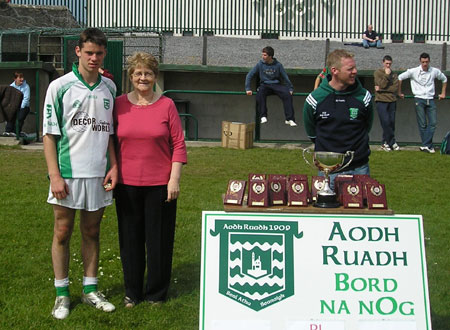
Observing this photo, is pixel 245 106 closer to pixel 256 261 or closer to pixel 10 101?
pixel 10 101

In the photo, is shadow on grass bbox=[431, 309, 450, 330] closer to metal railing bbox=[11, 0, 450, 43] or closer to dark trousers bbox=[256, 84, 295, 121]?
dark trousers bbox=[256, 84, 295, 121]

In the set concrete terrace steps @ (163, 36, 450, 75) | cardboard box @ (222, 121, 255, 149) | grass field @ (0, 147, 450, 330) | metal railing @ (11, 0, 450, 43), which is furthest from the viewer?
metal railing @ (11, 0, 450, 43)

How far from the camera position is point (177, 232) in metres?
8.12

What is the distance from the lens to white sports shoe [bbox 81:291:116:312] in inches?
220

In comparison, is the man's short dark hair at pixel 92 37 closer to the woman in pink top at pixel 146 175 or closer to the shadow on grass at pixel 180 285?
the woman in pink top at pixel 146 175

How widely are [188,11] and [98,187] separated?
63.7 feet

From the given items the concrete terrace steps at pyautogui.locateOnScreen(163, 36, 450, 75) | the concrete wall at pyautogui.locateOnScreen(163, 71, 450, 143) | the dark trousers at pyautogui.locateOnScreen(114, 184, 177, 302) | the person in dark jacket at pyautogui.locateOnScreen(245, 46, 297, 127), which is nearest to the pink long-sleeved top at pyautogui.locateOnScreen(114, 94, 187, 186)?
the dark trousers at pyautogui.locateOnScreen(114, 184, 177, 302)

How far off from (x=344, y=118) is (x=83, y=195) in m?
2.16

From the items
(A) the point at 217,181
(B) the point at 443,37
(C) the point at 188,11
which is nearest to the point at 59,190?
(A) the point at 217,181

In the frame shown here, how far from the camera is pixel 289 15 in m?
24.3

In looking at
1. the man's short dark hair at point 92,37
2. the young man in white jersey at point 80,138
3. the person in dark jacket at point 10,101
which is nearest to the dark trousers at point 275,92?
the person in dark jacket at point 10,101

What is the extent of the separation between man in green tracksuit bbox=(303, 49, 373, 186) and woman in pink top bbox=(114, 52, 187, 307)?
4.06ft

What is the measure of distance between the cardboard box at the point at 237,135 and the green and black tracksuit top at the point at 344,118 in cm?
856

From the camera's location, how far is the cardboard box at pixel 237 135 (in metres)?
14.8
